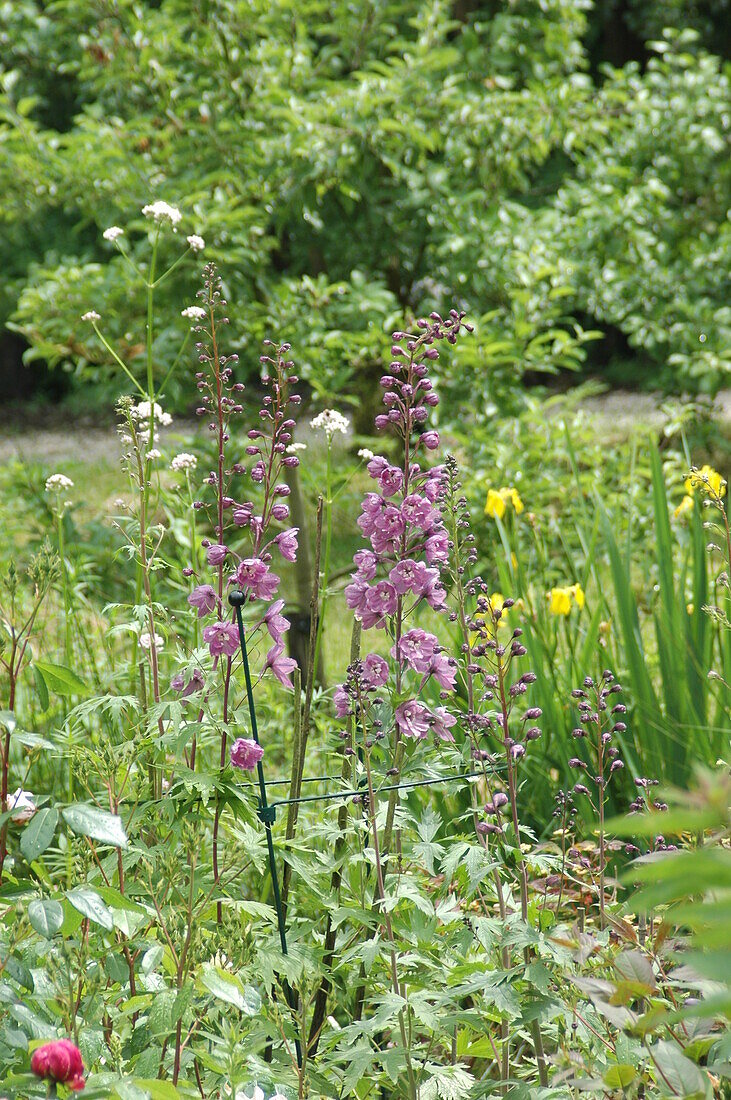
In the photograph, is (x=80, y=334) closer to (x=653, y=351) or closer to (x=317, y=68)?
(x=317, y=68)

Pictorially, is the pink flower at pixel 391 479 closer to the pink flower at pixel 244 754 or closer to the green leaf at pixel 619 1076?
the pink flower at pixel 244 754

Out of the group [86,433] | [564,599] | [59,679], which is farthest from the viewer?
[86,433]

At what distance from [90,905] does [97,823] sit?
0.26 feet

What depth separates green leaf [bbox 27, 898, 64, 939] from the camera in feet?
3.43

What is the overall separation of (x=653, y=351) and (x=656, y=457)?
11.2ft

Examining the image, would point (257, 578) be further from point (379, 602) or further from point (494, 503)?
point (494, 503)

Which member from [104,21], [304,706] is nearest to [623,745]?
[304,706]

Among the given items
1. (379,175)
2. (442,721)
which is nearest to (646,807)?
(442,721)

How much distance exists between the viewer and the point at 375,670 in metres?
1.49

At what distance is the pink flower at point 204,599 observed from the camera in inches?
60.5

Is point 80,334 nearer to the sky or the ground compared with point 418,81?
nearer to the ground

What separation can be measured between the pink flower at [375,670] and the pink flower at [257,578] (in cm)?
16

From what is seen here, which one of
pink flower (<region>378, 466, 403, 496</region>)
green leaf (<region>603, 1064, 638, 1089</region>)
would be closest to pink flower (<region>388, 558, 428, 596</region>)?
pink flower (<region>378, 466, 403, 496</region>)

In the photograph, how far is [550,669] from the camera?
253 cm
